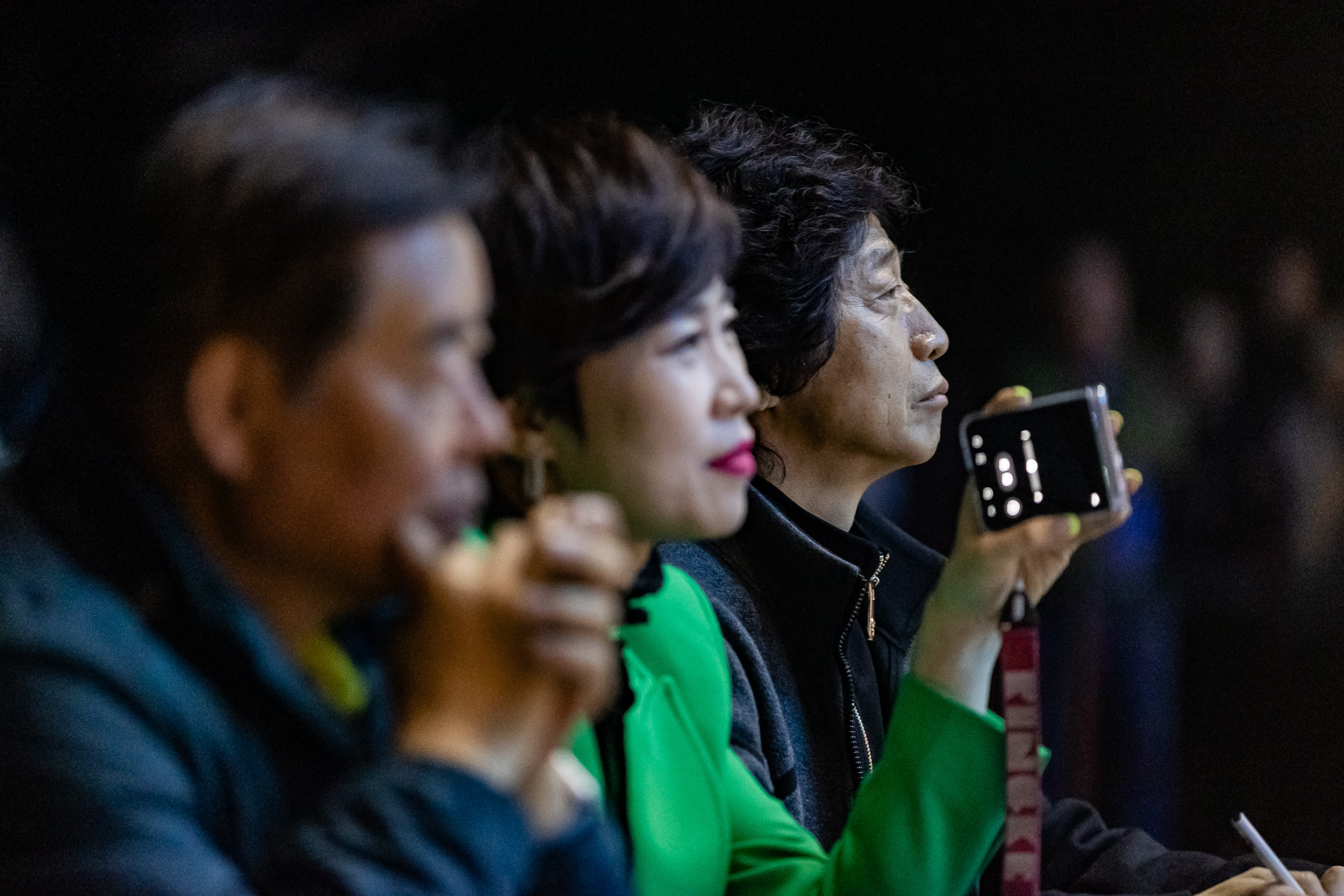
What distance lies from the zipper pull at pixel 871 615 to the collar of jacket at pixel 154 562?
0.80 m

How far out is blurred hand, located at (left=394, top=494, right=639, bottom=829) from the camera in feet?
1.73

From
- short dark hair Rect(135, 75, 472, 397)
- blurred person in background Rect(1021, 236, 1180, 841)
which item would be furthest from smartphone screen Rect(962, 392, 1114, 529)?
blurred person in background Rect(1021, 236, 1180, 841)

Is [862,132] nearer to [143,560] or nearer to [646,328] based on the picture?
A: [646,328]

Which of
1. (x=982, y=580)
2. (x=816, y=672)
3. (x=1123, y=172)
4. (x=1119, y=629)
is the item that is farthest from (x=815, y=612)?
(x=1123, y=172)

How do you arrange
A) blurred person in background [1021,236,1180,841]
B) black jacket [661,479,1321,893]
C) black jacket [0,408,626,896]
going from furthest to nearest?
blurred person in background [1021,236,1180,841]
black jacket [661,479,1321,893]
black jacket [0,408,626,896]

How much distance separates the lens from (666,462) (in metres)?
0.81

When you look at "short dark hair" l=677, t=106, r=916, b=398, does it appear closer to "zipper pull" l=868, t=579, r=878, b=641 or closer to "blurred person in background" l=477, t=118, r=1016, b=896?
"zipper pull" l=868, t=579, r=878, b=641

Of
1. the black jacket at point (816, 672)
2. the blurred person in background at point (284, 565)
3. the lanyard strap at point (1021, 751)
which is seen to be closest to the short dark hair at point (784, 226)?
the black jacket at point (816, 672)

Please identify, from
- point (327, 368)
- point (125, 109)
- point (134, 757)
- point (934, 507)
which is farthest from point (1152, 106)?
point (134, 757)

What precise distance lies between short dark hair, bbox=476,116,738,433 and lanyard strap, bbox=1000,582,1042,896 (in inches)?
12.1

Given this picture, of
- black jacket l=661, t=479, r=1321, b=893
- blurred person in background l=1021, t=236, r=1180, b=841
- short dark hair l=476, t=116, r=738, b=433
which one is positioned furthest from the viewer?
blurred person in background l=1021, t=236, r=1180, b=841

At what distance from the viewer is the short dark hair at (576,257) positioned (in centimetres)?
80

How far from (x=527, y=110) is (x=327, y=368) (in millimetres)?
489

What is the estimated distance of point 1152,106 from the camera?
171 cm
